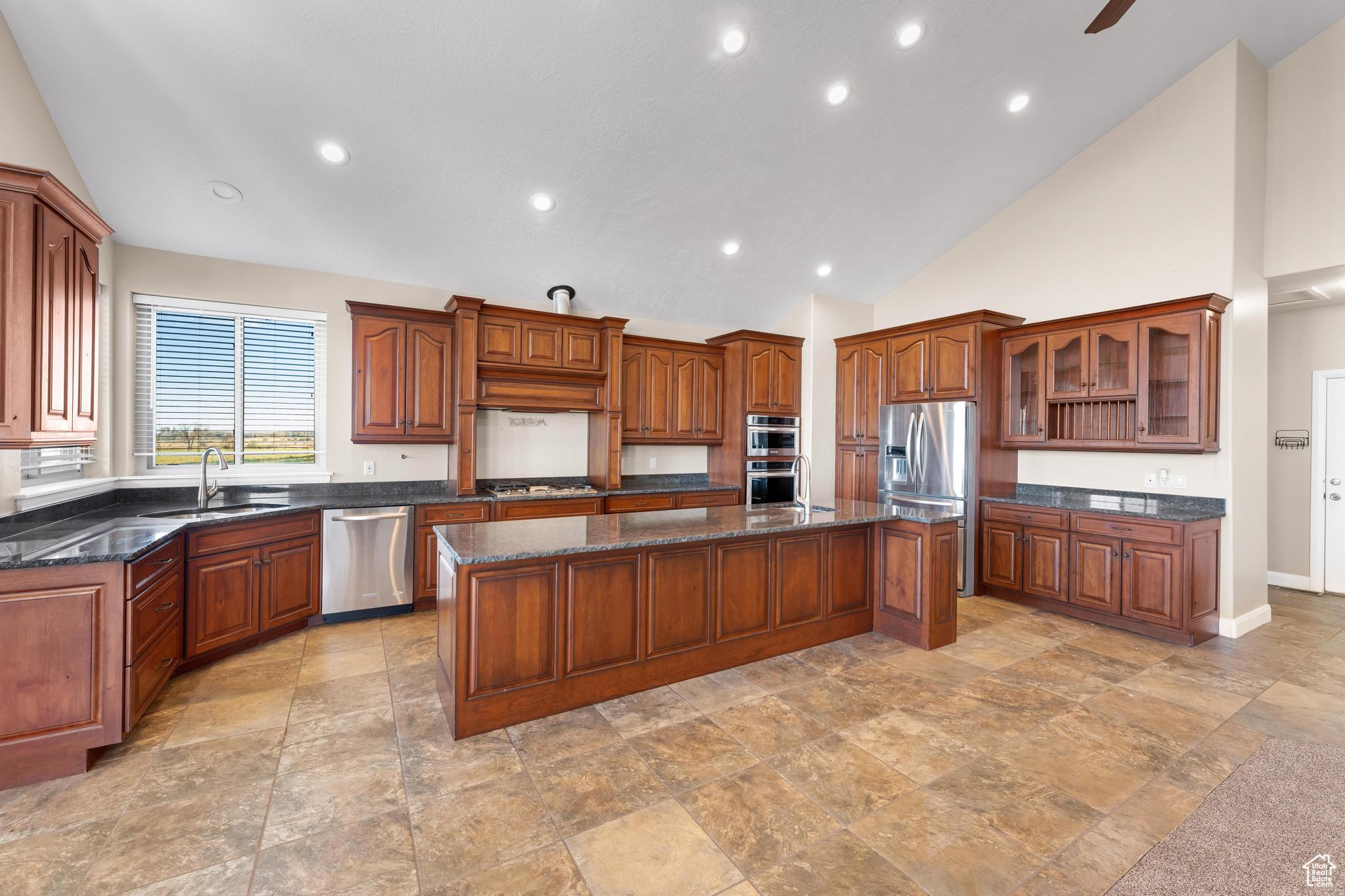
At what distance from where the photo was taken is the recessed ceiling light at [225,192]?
3.68m

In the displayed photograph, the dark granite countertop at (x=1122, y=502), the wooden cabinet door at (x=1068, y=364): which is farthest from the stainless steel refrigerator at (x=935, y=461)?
the wooden cabinet door at (x=1068, y=364)

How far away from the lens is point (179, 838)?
1.93 m

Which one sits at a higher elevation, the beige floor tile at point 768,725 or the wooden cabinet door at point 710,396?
the wooden cabinet door at point 710,396

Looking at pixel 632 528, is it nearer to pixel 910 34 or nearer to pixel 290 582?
pixel 290 582

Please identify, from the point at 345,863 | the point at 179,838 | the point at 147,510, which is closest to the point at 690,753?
the point at 345,863

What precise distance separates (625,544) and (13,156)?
354 centimetres

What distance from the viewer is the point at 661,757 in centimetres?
244

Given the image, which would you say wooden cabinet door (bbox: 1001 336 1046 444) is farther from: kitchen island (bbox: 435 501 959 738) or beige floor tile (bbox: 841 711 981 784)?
beige floor tile (bbox: 841 711 981 784)

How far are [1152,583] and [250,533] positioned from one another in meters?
5.99

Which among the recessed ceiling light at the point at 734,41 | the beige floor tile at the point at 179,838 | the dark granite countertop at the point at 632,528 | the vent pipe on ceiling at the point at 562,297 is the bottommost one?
the beige floor tile at the point at 179,838

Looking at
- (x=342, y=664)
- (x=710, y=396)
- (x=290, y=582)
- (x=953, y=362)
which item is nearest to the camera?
(x=342, y=664)

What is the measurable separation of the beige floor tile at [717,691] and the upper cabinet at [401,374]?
2.93 meters

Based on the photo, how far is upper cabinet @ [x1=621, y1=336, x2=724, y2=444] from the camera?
567 centimetres

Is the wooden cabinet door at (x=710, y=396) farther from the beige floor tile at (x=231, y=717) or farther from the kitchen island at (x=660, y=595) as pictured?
the beige floor tile at (x=231, y=717)
